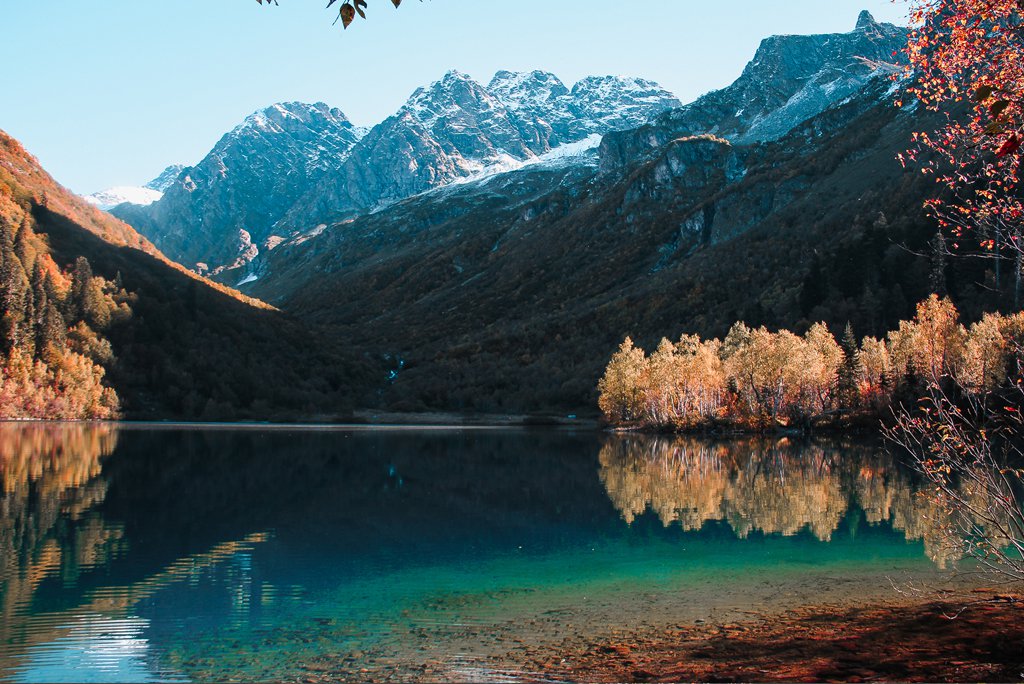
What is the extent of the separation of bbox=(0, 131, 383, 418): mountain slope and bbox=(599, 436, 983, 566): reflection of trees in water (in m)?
105

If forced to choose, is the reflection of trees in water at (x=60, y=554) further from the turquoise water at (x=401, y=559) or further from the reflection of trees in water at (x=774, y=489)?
the reflection of trees in water at (x=774, y=489)

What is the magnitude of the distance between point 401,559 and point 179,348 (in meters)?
153

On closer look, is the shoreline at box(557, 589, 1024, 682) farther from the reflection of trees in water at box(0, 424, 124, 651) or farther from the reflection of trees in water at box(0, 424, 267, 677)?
the reflection of trees in water at box(0, 424, 124, 651)

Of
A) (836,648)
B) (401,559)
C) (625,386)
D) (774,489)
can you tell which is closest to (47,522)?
(401,559)

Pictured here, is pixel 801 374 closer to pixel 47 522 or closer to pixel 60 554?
pixel 47 522

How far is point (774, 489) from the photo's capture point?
4850 centimetres

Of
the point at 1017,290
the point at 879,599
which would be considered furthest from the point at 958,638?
the point at 1017,290

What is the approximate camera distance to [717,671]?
49.6 ft

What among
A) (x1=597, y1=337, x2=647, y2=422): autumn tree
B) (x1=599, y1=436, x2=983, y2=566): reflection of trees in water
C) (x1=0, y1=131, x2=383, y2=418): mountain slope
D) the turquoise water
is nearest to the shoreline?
the turquoise water

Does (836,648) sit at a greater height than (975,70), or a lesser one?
lesser

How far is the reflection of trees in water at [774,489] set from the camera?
36.3m

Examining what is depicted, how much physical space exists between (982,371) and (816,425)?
2462cm

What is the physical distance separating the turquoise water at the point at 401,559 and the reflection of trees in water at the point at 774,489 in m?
0.29

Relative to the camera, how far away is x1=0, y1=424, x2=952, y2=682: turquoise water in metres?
17.9
